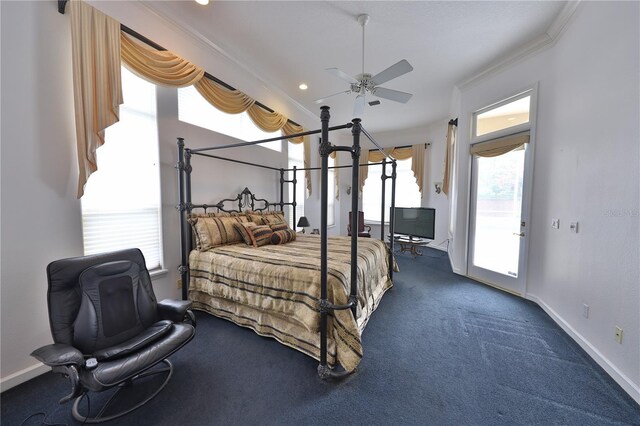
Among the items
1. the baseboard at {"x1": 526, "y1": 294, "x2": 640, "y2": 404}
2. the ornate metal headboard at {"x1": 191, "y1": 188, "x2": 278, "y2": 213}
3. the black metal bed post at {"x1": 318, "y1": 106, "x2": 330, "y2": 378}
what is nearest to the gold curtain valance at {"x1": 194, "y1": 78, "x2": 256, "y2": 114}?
the ornate metal headboard at {"x1": 191, "y1": 188, "x2": 278, "y2": 213}

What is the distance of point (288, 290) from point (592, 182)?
282cm

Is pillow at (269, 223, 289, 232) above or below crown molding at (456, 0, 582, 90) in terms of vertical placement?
below

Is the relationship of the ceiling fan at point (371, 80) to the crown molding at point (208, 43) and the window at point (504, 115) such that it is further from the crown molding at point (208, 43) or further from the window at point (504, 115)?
the window at point (504, 115)

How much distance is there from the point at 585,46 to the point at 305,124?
13.5 ft

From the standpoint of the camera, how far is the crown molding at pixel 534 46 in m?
2.38

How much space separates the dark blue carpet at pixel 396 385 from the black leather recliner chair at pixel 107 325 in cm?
25

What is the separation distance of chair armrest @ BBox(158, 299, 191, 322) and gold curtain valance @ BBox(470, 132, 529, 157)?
13.8 feet

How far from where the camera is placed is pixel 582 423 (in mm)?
1401

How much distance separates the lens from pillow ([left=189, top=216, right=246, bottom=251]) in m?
2.67

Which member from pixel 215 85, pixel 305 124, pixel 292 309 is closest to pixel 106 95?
pixel 215 85

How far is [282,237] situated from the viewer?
3.12 metres

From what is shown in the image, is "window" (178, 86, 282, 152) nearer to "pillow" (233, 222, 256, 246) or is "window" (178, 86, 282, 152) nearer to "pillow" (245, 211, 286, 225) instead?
"pillow" (245, 211, 286, 225)

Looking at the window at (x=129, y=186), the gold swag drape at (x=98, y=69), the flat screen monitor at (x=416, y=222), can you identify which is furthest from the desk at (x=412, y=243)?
the gold swag drape at (x=98, y=69)

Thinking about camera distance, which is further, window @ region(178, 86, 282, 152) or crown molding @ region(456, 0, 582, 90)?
window @ region(178, 86, 282, 152)
